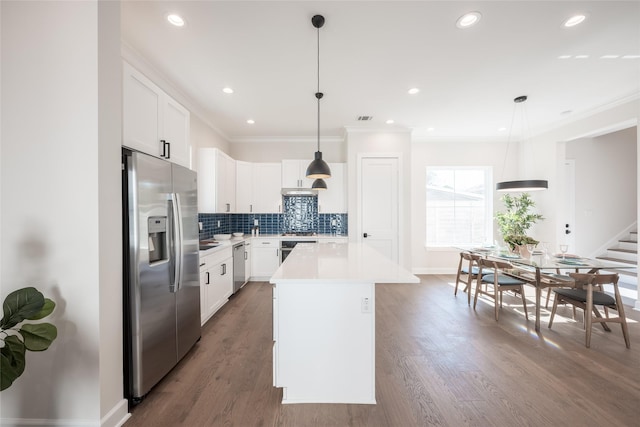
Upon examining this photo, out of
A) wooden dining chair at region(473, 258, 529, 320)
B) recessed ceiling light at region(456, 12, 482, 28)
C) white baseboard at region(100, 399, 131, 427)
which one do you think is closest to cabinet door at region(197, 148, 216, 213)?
white baseboard at region(100, 399, 131, 427)

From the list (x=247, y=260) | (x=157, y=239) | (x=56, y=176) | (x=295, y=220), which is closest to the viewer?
(x=56, y=176)

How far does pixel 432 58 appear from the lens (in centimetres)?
266

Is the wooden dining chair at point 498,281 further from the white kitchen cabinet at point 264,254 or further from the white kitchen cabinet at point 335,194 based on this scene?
the white kitchen cabinet at point 264,254

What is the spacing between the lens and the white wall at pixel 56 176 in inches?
59.7

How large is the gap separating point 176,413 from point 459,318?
3159mm

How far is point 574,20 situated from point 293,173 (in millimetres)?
4030

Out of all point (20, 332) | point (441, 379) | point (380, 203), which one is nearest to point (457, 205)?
point (380, 203)

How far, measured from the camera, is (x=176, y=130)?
2459 mm

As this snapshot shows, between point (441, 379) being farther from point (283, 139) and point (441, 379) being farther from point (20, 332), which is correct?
point (283, 139)

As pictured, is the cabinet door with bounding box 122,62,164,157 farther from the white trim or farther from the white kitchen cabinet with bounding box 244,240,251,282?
the white trim

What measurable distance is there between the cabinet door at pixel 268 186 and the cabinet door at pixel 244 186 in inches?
3.8

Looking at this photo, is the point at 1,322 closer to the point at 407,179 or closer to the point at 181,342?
the point at 181,342

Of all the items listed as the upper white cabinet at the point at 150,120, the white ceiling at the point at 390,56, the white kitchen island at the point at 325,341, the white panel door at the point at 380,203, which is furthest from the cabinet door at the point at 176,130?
the white panel door at the point at 380,203

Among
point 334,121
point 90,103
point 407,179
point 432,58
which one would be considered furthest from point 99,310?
point 407,179
